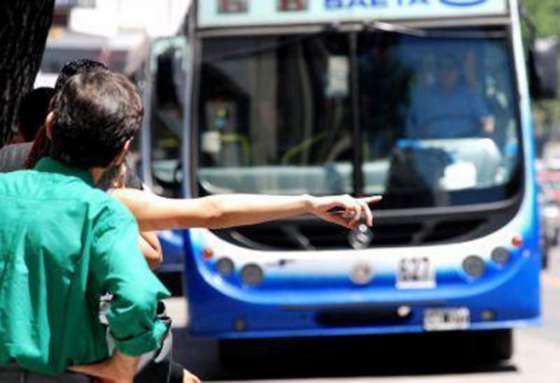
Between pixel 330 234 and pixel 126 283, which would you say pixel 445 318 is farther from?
pixel 126 283

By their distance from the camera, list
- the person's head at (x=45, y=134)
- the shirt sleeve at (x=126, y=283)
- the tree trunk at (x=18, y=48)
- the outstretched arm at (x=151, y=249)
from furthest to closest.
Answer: the tree trunk at (x=18, y=48)
the outstretched arm at (x=151, y=249)
the person's head at (x=45, y=134)
the shirt sleeve at (x=126, y=283)

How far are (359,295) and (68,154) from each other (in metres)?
7.09

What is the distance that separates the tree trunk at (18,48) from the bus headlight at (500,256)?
194 inches

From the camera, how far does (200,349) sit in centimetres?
1321

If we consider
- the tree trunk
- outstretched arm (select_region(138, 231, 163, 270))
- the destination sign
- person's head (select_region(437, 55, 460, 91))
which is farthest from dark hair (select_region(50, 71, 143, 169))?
person's head (select_region(437, 55, 460, 91))

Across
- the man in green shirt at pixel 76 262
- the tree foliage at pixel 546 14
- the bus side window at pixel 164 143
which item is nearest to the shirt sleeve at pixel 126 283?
the man in green shirt at pixel 76 262

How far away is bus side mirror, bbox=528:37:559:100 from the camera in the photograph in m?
11.4

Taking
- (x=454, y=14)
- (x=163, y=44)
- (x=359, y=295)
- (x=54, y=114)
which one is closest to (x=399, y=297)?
(x=359, y=295)

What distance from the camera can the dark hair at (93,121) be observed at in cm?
344

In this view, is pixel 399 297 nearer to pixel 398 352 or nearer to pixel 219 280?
pixel 219 280

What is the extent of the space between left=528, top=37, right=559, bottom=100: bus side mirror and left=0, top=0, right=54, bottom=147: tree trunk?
5.85 meters

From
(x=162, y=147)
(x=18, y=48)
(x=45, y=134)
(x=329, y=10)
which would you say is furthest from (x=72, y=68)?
(x=162, y=147)

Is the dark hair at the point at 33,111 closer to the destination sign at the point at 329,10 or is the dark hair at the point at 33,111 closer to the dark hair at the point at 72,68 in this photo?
the dark hair at the point at 72,68

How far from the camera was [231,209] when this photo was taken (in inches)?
155
